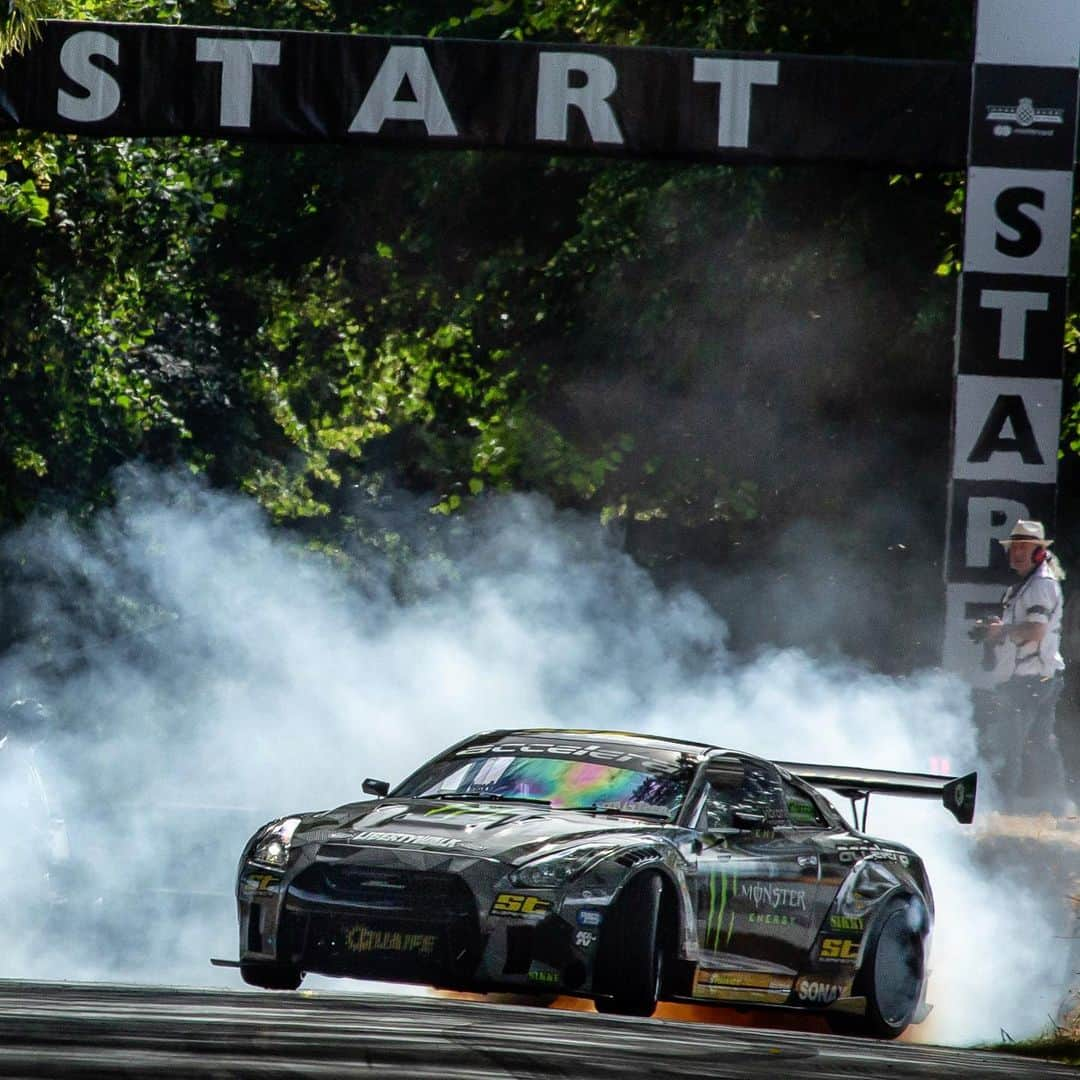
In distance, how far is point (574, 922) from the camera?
27.3ft

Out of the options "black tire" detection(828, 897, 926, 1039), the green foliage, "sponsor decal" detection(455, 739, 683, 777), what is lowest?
"black tire" detection(828, 897, 926, 1039)

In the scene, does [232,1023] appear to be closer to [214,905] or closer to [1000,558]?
[1000,558]

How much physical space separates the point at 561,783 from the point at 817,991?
1.40m

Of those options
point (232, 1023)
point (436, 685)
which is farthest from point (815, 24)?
point (232, 1023)

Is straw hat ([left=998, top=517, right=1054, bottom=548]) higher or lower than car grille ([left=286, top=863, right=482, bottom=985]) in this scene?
higher

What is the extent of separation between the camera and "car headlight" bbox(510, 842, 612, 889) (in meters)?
8.38

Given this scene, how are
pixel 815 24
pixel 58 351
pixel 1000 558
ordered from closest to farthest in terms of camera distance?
pixel 1000 558 < pixel 815 24 < pixel 58 351

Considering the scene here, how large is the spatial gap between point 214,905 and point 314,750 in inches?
125

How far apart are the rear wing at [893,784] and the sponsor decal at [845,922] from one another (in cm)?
74

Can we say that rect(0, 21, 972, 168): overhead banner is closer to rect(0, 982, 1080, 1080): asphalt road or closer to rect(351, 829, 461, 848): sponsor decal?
rect(351, 829, 461, 848): sponsor decal

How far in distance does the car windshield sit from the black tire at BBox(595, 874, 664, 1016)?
0.73 metres

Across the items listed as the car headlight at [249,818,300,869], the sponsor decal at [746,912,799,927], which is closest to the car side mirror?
the sponsor decal at [746,912,799,927]

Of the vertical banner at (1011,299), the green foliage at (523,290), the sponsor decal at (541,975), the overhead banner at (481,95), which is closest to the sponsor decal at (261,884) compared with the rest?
the sponsor decal at (541,975)

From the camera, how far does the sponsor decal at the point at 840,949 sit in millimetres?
9688
